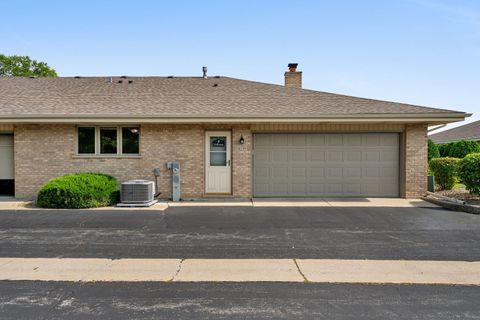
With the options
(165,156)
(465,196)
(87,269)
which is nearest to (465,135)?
(465,196)

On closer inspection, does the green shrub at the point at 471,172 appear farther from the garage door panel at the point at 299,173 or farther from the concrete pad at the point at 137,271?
the concrete pad at the point at 137,271

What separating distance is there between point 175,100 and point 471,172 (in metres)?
10.4

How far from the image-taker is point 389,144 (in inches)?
493

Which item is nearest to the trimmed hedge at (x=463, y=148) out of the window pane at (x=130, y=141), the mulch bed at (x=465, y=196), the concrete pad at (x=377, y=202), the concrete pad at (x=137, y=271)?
the mulch bed at (x=465, y=196)

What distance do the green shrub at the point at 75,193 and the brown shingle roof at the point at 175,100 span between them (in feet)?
7.55

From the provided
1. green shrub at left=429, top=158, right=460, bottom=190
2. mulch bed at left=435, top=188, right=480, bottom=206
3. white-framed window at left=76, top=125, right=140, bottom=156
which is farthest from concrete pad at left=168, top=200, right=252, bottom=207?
green shrub at left=429, top=158, right=460, bottom=190

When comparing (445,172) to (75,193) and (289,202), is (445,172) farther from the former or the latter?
(75,193)

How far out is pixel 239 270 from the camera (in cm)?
523

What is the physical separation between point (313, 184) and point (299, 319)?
9154 mm

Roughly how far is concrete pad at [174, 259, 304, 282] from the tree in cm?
4195

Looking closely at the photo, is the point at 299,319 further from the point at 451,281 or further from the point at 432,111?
the point at 432,111

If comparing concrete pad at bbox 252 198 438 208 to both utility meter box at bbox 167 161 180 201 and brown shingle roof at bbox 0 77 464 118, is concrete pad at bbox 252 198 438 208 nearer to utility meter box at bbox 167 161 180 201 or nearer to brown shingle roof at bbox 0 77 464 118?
utility meter box at bbox 167 161 180 201

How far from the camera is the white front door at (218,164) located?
1262cm

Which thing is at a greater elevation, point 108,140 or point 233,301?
point 108,140
